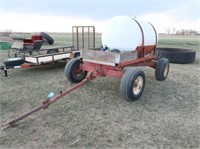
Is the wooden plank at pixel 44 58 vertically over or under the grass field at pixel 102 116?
over

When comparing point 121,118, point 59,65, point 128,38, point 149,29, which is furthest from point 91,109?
point 59,65

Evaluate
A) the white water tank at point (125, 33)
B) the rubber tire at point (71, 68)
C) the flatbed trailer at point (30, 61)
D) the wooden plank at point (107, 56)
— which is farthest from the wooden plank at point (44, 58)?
the white water tank at point (125, 33)

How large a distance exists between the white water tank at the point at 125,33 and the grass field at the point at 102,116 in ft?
3.65

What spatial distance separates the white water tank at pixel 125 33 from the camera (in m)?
4.55

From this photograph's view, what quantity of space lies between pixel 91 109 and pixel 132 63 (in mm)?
1574

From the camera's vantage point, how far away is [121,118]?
343 cm

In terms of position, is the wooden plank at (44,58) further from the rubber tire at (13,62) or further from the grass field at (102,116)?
the grass field at (102,116)

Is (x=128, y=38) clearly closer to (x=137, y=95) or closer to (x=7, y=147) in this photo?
(x=137, y=95)

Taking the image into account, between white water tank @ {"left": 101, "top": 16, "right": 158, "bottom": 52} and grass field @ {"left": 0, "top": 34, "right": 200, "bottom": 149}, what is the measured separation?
111 centimetres

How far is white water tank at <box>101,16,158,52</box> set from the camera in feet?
14.9

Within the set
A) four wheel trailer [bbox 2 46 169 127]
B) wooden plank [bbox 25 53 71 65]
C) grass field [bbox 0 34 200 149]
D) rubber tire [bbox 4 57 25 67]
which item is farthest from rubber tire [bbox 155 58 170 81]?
rubber tire [bbox 4 57 25 67]

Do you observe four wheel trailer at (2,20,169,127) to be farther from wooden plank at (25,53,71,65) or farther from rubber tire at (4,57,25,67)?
rubber tire at (4,57,25,67)

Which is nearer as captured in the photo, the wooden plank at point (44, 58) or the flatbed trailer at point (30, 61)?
the flatbed trailer at point (30, 61)

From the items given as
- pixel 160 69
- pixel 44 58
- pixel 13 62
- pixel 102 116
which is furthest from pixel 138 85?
pixel 13 62
